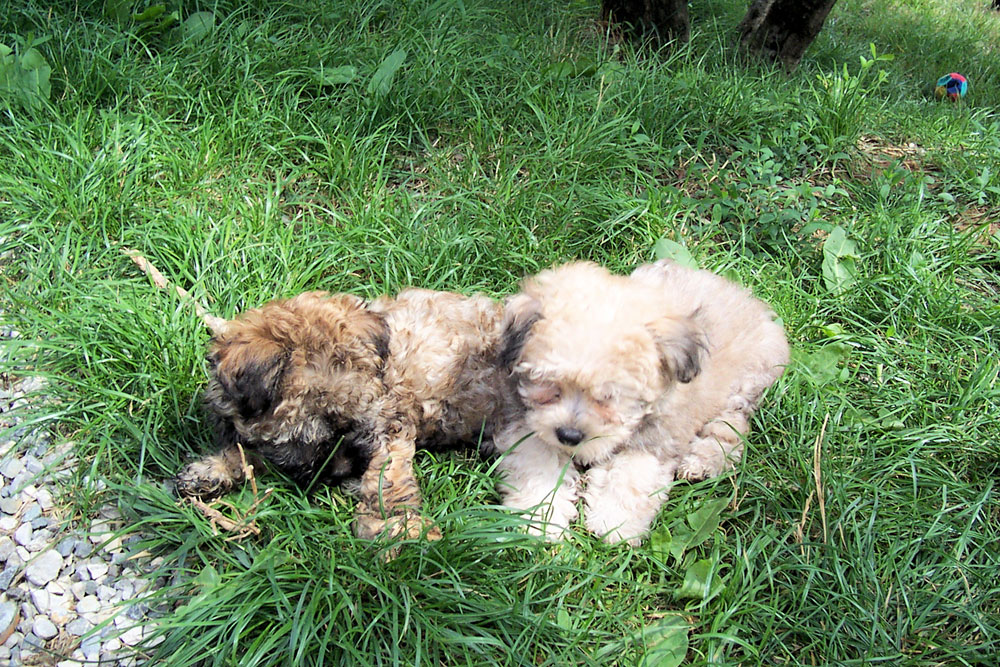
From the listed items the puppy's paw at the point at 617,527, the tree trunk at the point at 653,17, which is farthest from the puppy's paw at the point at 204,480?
the tree trunk at the point at 653,17

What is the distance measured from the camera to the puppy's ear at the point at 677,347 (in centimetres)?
273

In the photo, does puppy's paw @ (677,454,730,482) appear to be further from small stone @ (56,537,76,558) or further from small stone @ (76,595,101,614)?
small stone @ (56,537,76,558)

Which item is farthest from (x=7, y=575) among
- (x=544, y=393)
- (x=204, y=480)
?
(x=544, y=393)

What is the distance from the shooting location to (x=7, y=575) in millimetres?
2742

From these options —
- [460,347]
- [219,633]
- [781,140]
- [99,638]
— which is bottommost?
[99,638]

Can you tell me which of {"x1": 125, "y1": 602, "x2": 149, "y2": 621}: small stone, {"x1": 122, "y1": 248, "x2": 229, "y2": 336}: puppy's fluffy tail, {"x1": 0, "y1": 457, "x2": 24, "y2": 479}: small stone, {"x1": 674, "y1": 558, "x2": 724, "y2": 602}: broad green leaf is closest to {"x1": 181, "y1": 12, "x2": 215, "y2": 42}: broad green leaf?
{"x1": 122, "y1": 248, "x2": 229, "y2": 336}: puppy's fluffy tail

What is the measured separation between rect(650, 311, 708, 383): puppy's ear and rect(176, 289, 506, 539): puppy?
2.23 feet

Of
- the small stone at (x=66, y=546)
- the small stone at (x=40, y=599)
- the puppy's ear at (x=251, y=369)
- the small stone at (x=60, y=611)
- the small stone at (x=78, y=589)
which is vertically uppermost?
the puppy's ear at (x=251, y=369)

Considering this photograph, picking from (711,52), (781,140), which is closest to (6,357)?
(781,140)

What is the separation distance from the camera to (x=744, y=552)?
9.47ft

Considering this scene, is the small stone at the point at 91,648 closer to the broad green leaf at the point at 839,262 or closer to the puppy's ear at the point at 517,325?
the puppy's ear at the point at 517,325

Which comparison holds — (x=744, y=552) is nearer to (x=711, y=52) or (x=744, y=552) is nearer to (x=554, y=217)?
(x=554, y=217)

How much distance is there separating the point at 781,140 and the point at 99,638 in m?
4.32

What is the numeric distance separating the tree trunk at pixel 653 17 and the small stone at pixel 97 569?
4.64 metres
